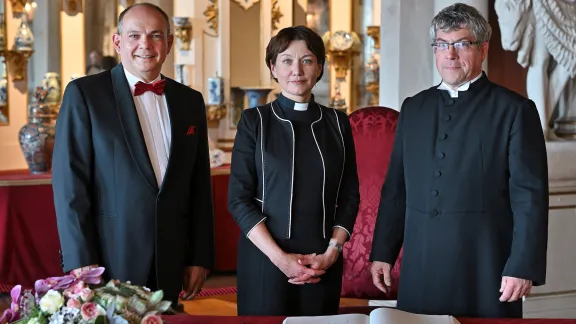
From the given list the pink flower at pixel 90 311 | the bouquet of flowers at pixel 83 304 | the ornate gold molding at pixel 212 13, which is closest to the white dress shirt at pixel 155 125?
the bouquet of flowers at pixel 83 304

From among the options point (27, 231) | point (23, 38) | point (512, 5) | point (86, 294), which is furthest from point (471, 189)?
point (23, 38)

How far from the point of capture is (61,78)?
308 inches

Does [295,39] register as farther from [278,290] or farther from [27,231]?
[27,231]

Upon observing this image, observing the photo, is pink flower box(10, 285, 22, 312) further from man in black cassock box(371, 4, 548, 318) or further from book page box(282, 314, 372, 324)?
man in black cassock box(371, 4, 548, 318)

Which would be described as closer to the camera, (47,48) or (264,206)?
(264,206)

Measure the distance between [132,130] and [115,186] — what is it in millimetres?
186

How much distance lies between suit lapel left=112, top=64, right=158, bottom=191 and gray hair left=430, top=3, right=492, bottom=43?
0.99 m

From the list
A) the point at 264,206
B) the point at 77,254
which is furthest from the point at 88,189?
the point at 264,206

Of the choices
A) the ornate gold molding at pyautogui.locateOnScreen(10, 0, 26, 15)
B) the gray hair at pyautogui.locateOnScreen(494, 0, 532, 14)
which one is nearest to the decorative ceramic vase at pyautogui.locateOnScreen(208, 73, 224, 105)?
the ornate gold molding at pyautogui.locateOnScreen(10, 0, 26, 15)

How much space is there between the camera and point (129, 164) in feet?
8.84

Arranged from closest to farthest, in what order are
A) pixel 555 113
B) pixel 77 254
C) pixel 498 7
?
pixel 77 254 < pixel 498 7 < pixel 555 113

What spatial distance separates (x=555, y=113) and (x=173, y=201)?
3.30 meters

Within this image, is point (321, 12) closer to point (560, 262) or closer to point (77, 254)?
point (560, 262)

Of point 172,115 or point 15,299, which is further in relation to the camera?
point 172,115
